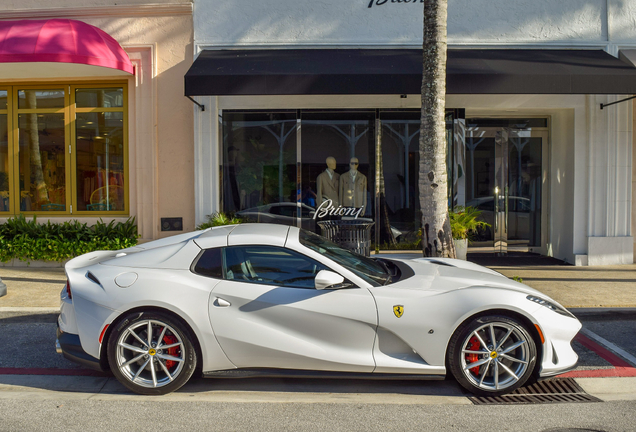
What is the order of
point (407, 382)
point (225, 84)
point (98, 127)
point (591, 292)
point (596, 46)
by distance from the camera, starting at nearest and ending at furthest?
point (407, 382) → point (591, 292) → point (225, 84) → point (596, 46) → point (98, 127)

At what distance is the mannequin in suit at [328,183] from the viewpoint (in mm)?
10828

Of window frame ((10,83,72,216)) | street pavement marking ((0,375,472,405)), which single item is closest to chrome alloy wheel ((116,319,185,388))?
street pavement marking ((0,375,472,405))

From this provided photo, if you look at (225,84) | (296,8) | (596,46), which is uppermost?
(296,8)

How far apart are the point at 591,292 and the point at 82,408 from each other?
6903mm

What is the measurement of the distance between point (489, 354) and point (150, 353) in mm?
2662

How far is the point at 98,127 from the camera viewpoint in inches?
429

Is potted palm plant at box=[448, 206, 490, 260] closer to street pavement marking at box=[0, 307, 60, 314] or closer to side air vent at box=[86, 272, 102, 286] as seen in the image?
street pavement marking at box=[0, 307, 60, 314]

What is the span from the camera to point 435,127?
A: 682cm

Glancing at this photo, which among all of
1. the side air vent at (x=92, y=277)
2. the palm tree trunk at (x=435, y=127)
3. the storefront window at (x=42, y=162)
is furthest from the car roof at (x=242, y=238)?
the storefront window at (x=42, y=162)

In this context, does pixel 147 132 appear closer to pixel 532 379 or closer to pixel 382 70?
pixel 382 70

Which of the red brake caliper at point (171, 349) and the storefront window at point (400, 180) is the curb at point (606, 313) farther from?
the red brake caliper at point (171, 349)

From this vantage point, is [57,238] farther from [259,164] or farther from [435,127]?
[435,127]

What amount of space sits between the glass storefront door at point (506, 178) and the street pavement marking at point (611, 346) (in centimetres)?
576

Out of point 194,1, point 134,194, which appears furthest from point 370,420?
point 194,1
